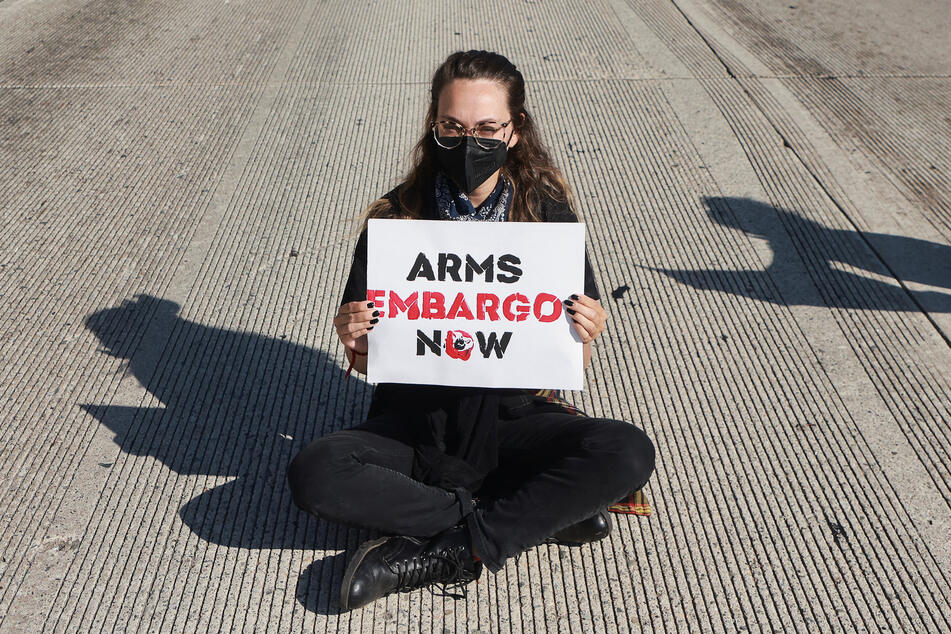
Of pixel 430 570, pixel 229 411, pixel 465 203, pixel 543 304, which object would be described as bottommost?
pixel 229 411

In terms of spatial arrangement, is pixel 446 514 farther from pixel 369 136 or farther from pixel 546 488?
pixel 369 136

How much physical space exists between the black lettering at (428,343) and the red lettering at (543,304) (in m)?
0.26

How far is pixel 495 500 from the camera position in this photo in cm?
210

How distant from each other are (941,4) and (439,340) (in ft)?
20.7

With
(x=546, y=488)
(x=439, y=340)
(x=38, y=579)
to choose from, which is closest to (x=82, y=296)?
(x=38, y=579)

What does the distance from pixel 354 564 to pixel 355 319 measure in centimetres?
62

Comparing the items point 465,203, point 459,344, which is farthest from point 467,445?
point 465,203

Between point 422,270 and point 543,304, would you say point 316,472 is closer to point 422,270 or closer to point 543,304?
point 422,270

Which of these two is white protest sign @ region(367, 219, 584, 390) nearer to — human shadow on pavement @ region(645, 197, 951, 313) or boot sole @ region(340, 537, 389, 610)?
boot sole @ region(340, 537, 389, 610)

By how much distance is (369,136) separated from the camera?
428cm

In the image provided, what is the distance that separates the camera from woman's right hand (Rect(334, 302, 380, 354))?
79.2 inches

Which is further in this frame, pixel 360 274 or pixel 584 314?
pixel 360 274

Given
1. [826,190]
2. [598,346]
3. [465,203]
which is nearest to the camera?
[465,203]

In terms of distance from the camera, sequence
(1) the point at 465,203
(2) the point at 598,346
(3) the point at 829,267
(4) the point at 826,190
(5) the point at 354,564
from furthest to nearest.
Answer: (4) the point at 826,190
(3) the point at 829,267
(2) the point at 598,346
(1) the point at 465,203
(5) the point at 354,564
